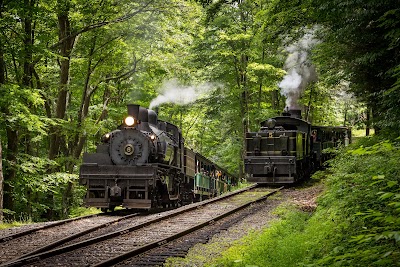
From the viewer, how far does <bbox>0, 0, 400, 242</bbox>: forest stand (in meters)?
13.3

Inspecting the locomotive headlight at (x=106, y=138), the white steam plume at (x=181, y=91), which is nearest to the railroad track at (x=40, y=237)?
the locomotive headlight at (x=106, y=138)

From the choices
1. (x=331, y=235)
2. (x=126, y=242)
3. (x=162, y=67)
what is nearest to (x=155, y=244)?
(x=126, y=242)

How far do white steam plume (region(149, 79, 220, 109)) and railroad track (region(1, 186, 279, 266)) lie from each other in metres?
14.5

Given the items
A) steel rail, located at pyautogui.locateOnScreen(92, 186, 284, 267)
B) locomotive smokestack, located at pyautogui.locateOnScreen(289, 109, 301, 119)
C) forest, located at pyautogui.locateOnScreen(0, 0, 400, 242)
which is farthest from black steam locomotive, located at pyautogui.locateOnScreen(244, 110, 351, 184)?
steel rail, located at pyautogui.locateOnScreen(92, 186, 284, 267)

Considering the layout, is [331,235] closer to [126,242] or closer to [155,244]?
[155,244]

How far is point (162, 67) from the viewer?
22.4 metres

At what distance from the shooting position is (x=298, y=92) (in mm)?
27484

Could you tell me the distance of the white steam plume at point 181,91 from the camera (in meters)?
28.2

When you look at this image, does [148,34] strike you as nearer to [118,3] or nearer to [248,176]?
[118,3]

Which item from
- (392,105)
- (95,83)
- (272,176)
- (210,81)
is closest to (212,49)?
(210,81)

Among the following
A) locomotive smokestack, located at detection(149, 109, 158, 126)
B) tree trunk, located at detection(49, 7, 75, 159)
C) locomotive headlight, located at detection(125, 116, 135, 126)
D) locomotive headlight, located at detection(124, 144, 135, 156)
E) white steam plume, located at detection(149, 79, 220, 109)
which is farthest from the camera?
white steam plume, located at detection(149, 79, 220, 109)

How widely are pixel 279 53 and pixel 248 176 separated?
9.38 m

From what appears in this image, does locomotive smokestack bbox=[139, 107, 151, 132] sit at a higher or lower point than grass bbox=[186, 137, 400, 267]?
higher

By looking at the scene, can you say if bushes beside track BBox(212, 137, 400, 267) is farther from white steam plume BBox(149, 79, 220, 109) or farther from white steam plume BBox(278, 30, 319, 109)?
white steam plume BBox(149, 79, 220, 109)
